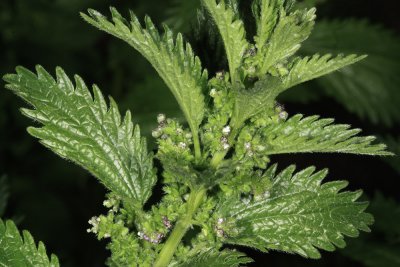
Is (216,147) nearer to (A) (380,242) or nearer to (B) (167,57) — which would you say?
(B) (167,57)

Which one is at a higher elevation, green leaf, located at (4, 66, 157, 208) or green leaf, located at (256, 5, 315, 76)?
green leaf, located at (256, 5, 315, 76)

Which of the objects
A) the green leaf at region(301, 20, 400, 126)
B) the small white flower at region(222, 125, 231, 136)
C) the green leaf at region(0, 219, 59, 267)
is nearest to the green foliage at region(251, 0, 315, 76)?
the small white flower at region(222, 125, 231, 136)

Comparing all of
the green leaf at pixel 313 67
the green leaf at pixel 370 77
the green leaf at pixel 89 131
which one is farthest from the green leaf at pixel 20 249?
the green leaf at pixel 370 77

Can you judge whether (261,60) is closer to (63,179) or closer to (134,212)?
(134,212)

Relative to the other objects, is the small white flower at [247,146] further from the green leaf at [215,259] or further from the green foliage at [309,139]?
the green leaf at [215,259]

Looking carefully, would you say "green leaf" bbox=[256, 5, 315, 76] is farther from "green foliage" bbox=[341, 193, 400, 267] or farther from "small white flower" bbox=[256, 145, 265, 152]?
"green foliage" bbox=[341, 193, 400, 267]

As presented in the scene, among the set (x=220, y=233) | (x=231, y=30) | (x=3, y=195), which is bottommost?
(x=3, y=195)

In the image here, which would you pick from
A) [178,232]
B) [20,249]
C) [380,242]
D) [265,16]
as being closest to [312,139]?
[265,16]
